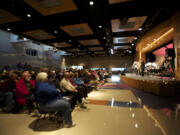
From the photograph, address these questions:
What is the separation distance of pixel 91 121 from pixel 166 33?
26.7 ft

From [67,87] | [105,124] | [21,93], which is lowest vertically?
[105,124]

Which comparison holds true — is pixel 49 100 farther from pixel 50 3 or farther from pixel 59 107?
pixel 50 3

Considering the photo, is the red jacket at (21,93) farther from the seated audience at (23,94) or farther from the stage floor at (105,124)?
the stage floor at (105,124)

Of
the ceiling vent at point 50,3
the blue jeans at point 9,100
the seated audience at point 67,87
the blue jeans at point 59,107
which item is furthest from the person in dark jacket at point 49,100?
the ceiling vent at point 50,3

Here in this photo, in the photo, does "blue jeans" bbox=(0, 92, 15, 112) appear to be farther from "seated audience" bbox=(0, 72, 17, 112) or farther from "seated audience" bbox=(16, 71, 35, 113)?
"seated audience" bbox=(16, 71, 35, 113)

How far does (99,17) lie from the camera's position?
5730 millimetres

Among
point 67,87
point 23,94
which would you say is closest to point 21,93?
point 23,94

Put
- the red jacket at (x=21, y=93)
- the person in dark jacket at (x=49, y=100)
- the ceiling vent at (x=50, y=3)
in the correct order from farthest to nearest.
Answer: the ceiling vent at (x=50, y=3), the red jacket at (x=21, y=93), the person in dark jacket at (x=49, y=100)

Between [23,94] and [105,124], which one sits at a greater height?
[23,94]

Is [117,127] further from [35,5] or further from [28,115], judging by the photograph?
[35,5]

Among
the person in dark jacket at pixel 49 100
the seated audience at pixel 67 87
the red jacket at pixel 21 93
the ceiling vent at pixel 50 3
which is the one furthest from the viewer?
the ceiling vent at pixel 50 3

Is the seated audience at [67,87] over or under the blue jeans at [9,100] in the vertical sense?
over

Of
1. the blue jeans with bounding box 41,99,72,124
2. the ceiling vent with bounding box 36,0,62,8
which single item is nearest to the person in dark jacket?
the blue jeans with bounding box 41,99,72,124

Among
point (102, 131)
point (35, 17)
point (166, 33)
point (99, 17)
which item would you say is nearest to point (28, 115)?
point (102, 131)
